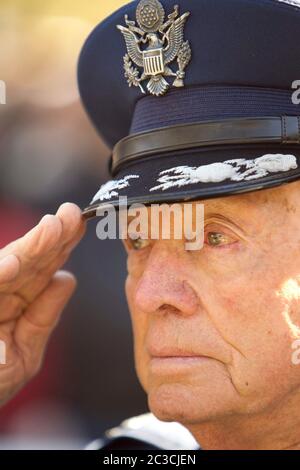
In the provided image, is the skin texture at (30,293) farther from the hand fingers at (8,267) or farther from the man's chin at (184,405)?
the man's chin at (184,405)

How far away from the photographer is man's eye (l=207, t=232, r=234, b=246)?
1.88 meters

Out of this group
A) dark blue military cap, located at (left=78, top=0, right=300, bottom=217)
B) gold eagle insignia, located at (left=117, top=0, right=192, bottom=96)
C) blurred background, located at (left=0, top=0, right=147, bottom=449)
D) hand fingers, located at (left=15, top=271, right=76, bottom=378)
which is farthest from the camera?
blurred background, located at (left=0, top=0, right=147, bottom=449)

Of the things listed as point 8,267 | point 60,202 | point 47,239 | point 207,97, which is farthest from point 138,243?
point 60,202

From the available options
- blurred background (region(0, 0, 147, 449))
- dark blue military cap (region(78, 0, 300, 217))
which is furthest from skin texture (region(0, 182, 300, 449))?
blurred background (region(0, 0, 147, 449))

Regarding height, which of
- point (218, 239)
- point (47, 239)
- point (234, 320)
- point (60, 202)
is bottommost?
point (234, 320)

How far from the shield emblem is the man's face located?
0.39m

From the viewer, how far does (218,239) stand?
1902mm

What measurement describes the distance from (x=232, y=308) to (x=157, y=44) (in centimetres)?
71

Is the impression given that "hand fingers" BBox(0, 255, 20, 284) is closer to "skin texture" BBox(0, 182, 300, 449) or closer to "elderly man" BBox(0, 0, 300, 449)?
"elderly man" BBox(0, 0, 300, 449)

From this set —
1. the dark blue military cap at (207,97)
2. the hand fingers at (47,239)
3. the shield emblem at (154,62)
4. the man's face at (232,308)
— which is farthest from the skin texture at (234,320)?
the shield emblem at (154,62)

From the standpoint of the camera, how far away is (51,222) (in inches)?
82.1

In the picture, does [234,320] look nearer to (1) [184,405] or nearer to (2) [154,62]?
(1) [184,405]

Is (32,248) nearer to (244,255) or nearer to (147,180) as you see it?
(147,180)

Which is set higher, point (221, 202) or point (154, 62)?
point (154, 62)
